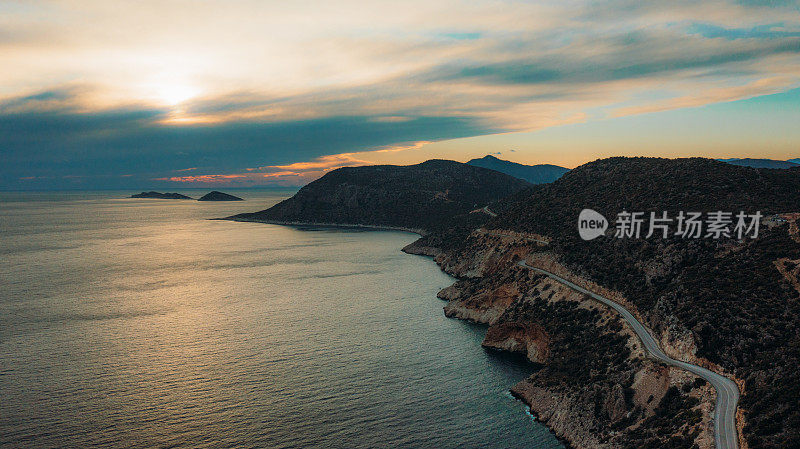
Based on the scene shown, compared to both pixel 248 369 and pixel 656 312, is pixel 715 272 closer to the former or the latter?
pixel 656 312

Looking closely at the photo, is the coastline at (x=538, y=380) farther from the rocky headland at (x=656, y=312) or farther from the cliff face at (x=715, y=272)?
the cliff face at (x=715, y=272)

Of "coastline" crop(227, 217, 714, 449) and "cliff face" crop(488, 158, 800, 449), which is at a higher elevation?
"cliff face" crop(488, 158, 800, 449)

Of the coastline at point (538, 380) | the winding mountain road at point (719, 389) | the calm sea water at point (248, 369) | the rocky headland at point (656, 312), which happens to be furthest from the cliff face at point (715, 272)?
the calm sea water at point (248, 369)

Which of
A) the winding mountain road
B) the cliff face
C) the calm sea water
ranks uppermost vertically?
the cliff face

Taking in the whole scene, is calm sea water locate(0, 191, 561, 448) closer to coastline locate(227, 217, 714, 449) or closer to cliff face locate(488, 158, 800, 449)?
coastline locate(227, 217, 714, 449)

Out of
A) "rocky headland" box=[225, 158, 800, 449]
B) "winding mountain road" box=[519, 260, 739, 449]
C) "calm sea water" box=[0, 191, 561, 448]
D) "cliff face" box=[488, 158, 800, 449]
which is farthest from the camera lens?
"calm sea water" box=[0, 191, 561, 448]

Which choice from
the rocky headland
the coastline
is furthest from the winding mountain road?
the coastline

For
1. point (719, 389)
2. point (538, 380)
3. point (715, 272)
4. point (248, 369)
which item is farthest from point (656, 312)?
point (248, 369)

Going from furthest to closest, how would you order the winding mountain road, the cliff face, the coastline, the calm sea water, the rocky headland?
the calm sea water, the coastline, the rocky headland, the cliff face, the winding mountain road

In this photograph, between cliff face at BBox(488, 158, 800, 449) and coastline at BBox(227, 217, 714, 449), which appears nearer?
cliff face at BBox(488, 158, 800, 449)
